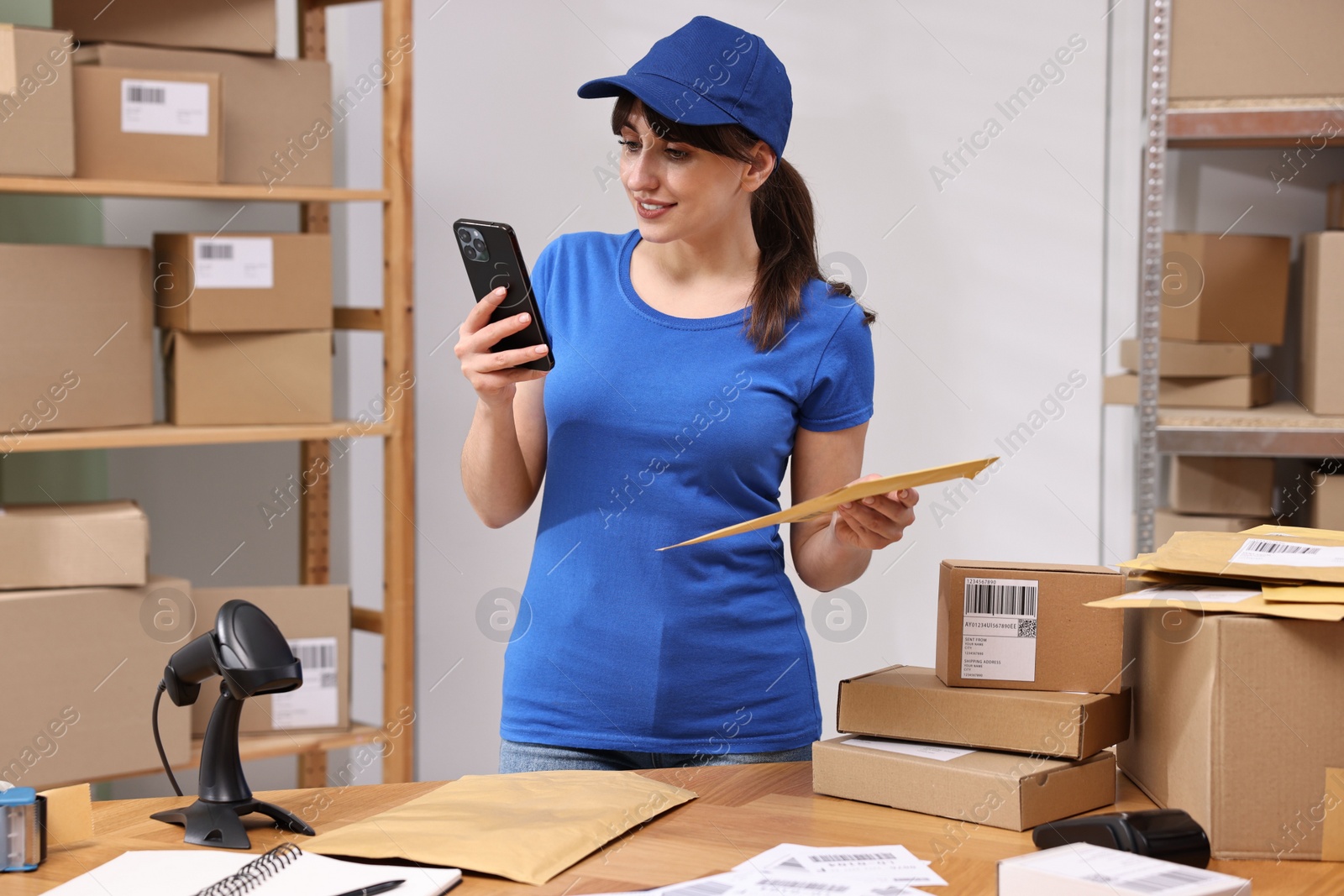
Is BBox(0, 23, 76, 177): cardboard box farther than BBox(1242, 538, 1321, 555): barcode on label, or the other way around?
BBox(0, 23, 76, 177): cardboard box

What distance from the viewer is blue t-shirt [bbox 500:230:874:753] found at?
1.32 metres

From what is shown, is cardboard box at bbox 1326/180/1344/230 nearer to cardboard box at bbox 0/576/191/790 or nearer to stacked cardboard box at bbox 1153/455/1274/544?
stacked cardboard box at bbox 1153/455/1274/544

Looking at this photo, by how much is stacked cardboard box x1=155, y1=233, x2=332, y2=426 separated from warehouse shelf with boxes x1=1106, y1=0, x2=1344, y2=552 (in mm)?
1469

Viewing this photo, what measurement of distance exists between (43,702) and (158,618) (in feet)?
0.72

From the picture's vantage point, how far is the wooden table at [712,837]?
0.93 meters

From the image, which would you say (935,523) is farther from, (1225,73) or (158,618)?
(158,618)

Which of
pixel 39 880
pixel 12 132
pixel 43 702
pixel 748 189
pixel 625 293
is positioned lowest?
pixel 43 702

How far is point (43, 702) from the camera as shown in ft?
6.47

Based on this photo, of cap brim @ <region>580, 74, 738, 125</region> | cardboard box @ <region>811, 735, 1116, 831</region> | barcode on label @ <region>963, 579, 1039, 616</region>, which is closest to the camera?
cardboard box @ <region>811, 735, 1116, 831</region>

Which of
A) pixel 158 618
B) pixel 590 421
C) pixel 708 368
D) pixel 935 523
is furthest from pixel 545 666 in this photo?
pixel 935 523

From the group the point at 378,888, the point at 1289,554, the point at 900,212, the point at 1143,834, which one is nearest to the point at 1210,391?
the point at 900,212

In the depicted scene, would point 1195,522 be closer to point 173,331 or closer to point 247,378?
point 247,378

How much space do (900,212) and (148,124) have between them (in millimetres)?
1419

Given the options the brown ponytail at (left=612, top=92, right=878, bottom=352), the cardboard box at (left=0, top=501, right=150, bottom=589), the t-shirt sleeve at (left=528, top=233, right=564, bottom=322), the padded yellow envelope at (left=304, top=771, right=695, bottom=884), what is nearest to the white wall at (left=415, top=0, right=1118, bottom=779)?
the cardboard box at (left=0, top=501, right=150, bottom=589)
